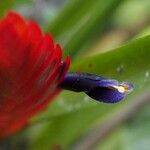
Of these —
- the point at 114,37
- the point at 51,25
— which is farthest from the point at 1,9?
the point at 114,37

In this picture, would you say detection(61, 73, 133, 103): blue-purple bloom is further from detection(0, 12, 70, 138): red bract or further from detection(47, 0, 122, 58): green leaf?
detection(47, 0, 122, 58): green leaf

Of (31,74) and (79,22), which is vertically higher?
(79,22)

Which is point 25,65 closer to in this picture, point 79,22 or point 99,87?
point 99,87

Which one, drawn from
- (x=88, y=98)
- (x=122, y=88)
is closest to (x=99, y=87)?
(x=122, y=88)

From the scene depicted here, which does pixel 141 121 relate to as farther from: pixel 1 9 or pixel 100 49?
pixel 1 9

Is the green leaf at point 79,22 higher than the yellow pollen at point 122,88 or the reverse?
higher

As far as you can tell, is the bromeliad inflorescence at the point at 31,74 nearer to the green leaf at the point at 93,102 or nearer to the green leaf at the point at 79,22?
the green leaf at the point at 93,102

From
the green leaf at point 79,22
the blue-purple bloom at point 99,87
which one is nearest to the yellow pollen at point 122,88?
the blue-purple bloom at point 99,87
